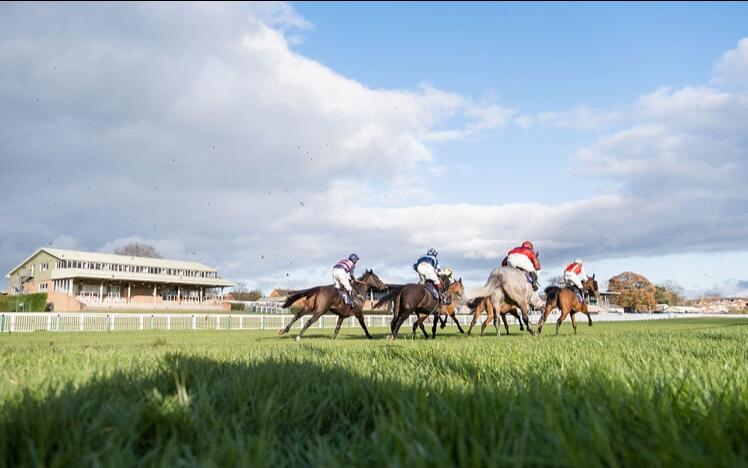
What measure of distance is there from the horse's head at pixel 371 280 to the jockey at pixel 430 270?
Answer: 1.27 m

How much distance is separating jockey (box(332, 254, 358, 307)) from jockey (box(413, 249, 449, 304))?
206 centimetres

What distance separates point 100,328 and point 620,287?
9187 cm

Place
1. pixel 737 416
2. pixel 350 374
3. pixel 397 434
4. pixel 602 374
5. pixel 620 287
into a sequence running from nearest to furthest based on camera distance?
pixel 397 434
pixel 737 416
pixel 602 374
pixel 350 374
pixel 620 287

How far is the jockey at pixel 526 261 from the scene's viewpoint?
1731 cm

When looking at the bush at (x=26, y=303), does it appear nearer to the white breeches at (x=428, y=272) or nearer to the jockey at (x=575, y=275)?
the white breeches at (x=428, y=272)

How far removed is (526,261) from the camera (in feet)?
56.9

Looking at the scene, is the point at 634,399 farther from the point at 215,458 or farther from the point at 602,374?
the point at 215,458

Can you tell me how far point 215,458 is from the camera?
2098mm


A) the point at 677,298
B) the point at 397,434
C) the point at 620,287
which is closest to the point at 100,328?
the point at 397,434

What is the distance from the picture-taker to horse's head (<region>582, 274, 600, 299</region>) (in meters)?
20.6

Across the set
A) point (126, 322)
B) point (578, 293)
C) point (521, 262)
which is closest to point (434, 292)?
point (521, 262)

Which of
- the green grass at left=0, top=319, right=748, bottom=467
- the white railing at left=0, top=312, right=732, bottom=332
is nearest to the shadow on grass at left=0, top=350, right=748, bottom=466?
the green grass at left=0, top=319, right=748, bottom=467

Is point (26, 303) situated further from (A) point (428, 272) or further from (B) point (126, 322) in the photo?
(A) point (428, 272)

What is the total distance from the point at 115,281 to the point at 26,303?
20415mm
